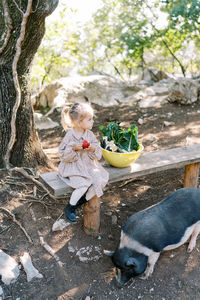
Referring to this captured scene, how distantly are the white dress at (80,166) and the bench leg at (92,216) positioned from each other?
0.18 m

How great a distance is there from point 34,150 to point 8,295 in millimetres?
2022

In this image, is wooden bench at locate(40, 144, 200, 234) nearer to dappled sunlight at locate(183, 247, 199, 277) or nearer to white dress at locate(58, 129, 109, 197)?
white dress at locate(58, 129, 109, 197)

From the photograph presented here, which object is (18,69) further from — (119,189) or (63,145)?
(119,189)

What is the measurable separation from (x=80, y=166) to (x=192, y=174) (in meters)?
1.80

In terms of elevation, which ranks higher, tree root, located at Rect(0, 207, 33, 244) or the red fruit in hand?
the red fruit in hand

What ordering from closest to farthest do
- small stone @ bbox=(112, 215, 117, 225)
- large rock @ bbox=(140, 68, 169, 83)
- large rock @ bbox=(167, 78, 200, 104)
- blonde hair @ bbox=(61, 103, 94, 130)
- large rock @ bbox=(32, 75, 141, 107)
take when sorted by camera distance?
1. blonde hair @ bbox=(61, 103, 94, 130)
2. small stone @ bbox=(112, 215, 117, 225)
3. large rock @ bbox=(167, 78, 200, 104)
4. large rock @ bbox=(32, 75, 141, 107)
5. large rock @ bbox=(140, 68, 169, 83)

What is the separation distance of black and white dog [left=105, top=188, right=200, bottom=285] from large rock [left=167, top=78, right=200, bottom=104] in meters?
5.04

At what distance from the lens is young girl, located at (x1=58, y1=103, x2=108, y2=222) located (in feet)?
9.52

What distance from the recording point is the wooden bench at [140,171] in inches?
121

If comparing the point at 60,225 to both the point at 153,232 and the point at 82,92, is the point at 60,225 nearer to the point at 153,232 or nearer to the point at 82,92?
the point at 153,232

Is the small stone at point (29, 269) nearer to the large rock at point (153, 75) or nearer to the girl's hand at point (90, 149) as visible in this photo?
the girl's hand at point (90, 149)

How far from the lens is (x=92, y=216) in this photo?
10.4ft

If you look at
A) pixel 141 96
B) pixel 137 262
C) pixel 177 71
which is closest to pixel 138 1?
pixel 141 96

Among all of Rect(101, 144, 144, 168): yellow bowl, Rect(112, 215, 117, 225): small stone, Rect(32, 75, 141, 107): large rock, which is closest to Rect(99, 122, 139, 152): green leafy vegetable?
Rect(101, 144, 144, 168): yellow bowl
